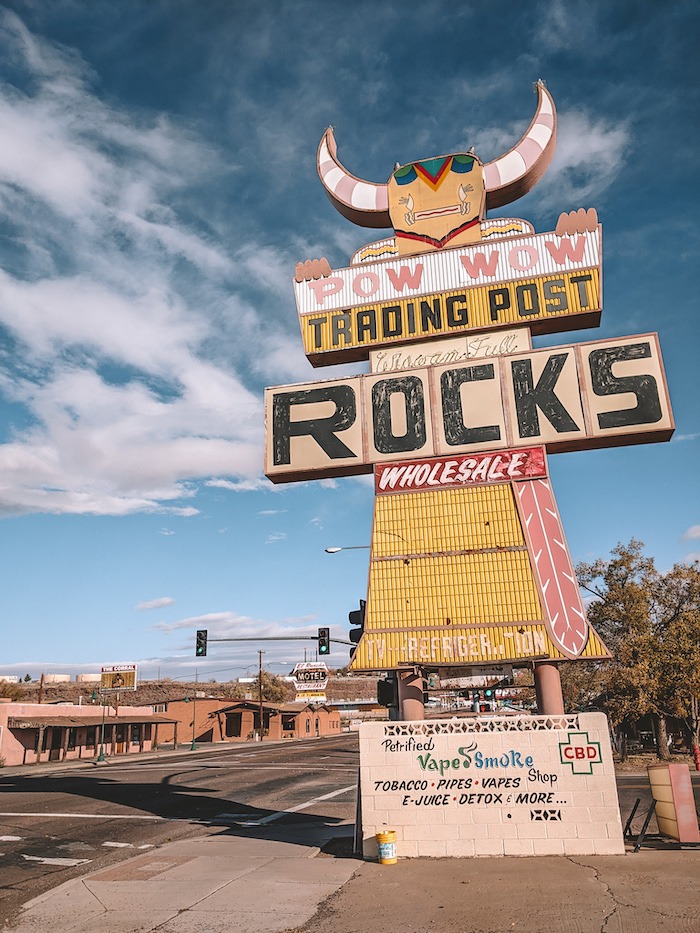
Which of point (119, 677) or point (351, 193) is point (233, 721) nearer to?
point (119, 677)

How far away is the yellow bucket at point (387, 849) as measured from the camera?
10703mm

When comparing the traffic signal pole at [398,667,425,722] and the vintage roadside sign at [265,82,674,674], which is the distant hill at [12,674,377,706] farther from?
the traffic signal pole at [398,667,425,722]

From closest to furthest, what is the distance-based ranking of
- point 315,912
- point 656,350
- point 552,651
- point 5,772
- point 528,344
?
1. point 315,912
2. point 552,651
3. point 656,350
4. point 528,344
5. point 5,772

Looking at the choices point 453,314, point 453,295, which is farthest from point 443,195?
point 453,314

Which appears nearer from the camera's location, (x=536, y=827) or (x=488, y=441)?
(x=536, y=827)

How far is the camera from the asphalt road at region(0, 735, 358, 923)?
487 inches

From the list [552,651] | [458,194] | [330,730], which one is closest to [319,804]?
[552,651]

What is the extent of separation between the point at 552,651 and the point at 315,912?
19.1 feet

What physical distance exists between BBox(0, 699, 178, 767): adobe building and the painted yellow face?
39.0 meters

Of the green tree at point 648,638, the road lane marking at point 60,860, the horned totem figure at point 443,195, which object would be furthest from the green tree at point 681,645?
the road lane marking at point 60,860

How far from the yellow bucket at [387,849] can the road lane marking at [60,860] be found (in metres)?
5.44

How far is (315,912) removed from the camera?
327 inches

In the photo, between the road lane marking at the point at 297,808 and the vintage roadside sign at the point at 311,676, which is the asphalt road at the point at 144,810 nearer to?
the road lane marking at the point at 297,808

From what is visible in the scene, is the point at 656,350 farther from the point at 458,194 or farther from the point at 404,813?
the point at 404,813
